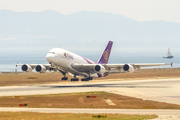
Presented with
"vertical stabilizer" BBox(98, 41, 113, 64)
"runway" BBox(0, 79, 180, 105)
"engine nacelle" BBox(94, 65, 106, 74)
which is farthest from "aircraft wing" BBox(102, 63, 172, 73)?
"vertical stabilizer" BBox(98, 41, 113, 64)

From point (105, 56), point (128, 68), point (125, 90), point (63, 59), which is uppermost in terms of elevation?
point (63, 59)

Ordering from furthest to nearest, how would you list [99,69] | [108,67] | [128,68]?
[108,67] → [99,69] → [128,68]

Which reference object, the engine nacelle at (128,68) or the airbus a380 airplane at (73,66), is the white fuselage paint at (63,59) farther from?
the engine nacelle at (128,68)

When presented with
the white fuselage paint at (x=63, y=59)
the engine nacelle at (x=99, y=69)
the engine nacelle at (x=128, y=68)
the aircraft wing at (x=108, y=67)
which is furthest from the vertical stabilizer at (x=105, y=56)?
the engine nacelle at (x=128, y=68)

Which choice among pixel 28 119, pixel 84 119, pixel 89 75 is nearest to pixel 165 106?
pixel 84 119

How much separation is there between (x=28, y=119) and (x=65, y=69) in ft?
151

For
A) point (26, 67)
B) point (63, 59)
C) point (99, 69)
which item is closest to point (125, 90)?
point (99, 69)

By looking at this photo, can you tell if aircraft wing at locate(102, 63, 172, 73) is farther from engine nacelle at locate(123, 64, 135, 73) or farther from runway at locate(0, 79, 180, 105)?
runway at locate(0, 79, 180, 105)

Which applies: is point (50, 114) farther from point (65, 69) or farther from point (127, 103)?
point (65, 69)

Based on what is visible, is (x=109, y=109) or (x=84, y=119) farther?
(x=109, y=109)

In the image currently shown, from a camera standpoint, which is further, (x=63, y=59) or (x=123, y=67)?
(x=123, y=67)

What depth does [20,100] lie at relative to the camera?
4575 centimetres

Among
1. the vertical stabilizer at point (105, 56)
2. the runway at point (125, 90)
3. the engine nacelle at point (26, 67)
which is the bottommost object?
the runway at point (125, 90)

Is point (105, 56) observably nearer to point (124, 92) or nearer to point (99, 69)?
point (99, 69)
